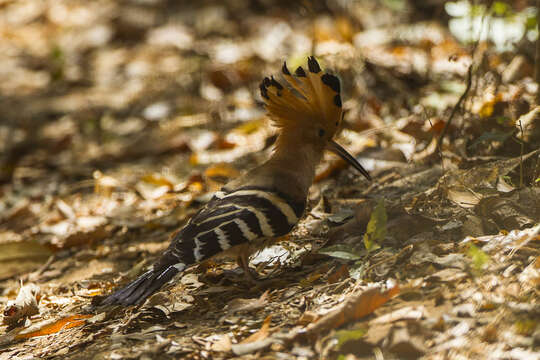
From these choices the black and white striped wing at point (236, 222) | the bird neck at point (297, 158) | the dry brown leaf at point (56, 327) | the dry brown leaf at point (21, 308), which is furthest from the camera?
the bird neck at point (297, 158)

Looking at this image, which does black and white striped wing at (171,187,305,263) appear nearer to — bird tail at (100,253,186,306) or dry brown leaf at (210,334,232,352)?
bird tail at (100,253,186,306)

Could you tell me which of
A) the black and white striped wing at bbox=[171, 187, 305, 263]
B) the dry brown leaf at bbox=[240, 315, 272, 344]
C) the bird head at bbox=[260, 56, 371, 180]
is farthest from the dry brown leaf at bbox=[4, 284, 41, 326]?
the bird head at bbox=[260, 56, 371, 180]

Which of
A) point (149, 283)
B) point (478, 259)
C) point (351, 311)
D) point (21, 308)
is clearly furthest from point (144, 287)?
point (478, 259)

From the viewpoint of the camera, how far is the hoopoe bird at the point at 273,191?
3.11 metres

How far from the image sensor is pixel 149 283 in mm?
3104

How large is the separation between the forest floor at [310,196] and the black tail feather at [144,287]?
4.6 inches

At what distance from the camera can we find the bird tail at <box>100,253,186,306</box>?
10.0ft

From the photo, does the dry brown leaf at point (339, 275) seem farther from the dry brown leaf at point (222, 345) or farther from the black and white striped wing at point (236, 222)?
the dry brown leaf at point (222, 345)

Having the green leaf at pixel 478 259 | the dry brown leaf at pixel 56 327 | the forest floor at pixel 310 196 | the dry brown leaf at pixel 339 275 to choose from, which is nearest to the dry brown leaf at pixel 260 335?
the forest floor at pixel 310 196

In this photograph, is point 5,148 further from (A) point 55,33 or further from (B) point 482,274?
(B) point 482,274

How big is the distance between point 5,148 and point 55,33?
3474mm

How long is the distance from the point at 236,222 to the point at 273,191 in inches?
14.2

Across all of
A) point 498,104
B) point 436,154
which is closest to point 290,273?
point 436,154

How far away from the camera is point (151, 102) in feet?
24.5
